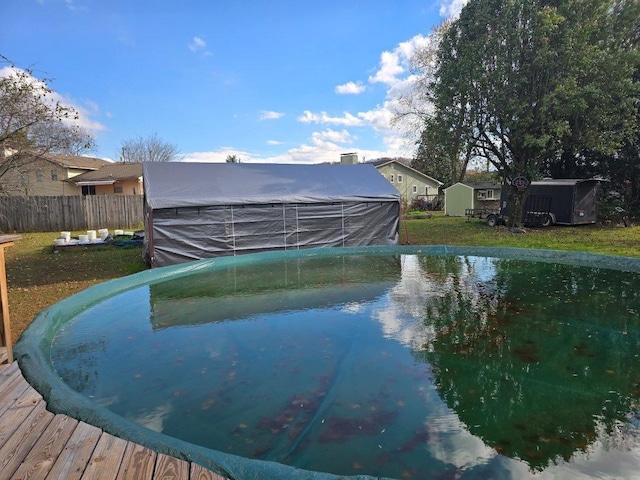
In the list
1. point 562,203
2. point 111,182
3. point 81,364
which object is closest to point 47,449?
point 81,364

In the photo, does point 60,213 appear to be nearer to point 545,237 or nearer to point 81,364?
point 81,364

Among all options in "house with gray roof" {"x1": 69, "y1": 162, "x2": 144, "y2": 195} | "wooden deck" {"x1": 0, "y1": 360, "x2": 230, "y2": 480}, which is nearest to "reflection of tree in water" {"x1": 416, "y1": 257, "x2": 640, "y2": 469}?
"wooden deck" {"x1": 0, "y1": 360, "x2": 230, "y2": 480}

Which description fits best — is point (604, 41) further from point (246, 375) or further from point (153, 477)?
point (153, 477)

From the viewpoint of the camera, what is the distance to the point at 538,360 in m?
3.75

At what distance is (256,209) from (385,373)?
6.73 m

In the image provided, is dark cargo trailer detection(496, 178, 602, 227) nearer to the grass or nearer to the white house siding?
the grass

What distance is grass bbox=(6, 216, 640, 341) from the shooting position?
630 cm

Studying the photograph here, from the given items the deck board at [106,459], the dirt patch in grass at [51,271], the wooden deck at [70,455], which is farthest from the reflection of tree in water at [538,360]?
the dirt patch in grass at [51,271]

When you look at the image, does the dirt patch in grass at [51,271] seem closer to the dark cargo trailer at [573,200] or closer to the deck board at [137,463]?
the deck board at [137,463]

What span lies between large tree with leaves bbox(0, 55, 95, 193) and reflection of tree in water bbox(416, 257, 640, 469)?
28.7 ft

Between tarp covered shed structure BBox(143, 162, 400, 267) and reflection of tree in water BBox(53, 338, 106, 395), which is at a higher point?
tarp covered shed structure BBox(143, 162, 400, 267)

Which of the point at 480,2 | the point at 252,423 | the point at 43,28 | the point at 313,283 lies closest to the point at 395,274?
the point at 313,283

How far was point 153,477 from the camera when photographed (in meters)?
1.71

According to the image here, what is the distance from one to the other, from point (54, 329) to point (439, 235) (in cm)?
1158
